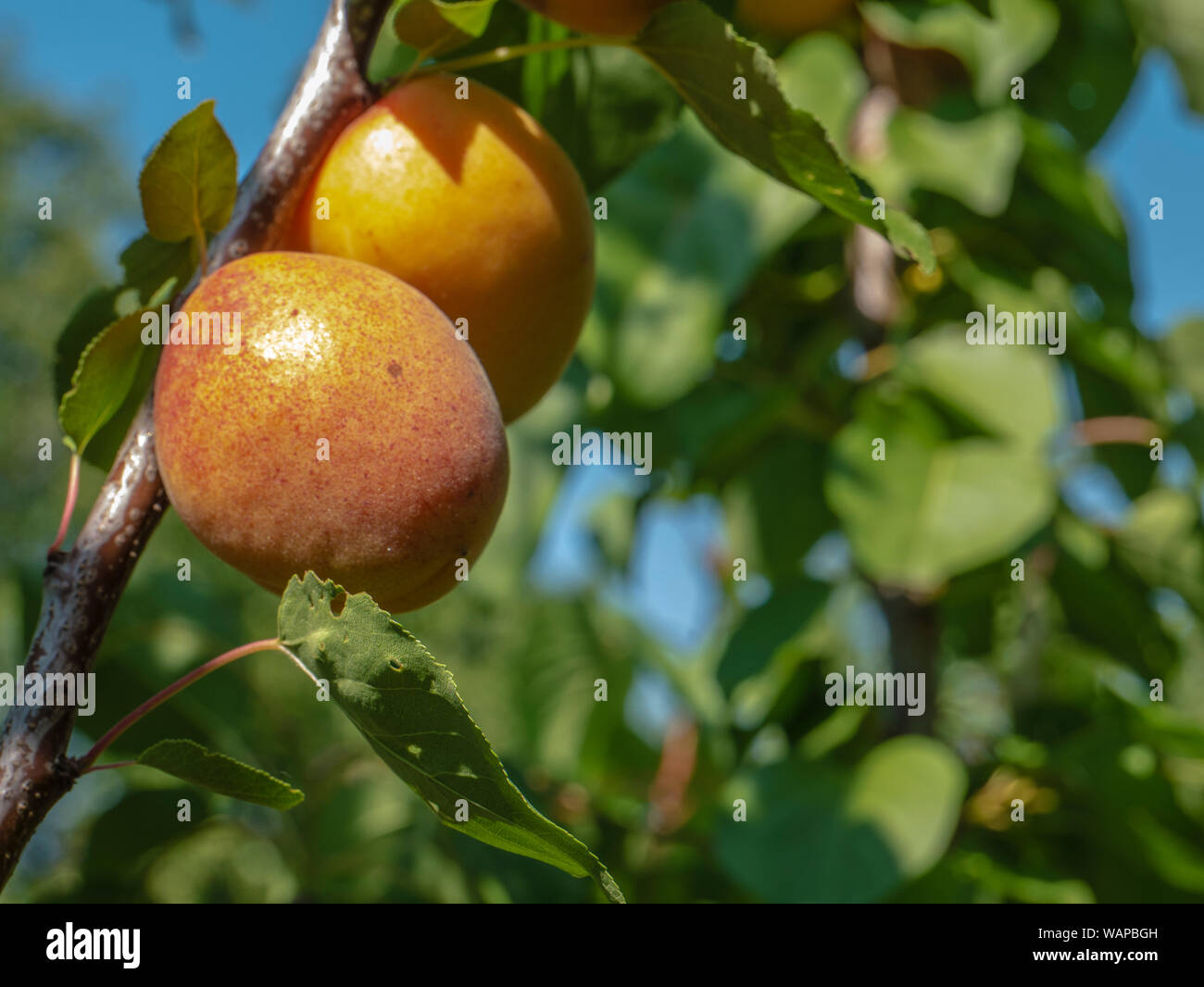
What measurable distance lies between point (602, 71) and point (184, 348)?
0.23m

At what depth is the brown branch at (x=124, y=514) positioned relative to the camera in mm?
285

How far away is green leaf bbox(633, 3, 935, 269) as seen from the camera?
334mm

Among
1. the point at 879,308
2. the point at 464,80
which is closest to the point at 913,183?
the point at 879,308

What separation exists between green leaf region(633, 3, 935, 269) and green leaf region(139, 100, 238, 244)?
0.48ft

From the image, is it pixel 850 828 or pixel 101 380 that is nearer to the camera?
pixel 101 380

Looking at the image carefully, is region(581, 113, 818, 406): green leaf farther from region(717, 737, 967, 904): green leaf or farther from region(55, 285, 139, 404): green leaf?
region(55, 285, 139, 404): green leaf

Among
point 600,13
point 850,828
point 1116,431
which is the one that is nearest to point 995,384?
point 1116,431

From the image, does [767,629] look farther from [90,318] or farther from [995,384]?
[90,318]

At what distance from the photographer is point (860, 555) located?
82cm

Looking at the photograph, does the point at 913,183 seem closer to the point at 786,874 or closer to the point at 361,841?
the point at 786,874

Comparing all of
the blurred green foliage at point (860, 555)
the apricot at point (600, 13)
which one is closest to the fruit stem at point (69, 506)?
the apricot at point (600, 13)

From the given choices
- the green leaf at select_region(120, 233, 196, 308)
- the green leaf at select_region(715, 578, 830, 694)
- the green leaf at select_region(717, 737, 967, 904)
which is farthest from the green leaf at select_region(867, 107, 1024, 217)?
the green leaf at select_region(120, 233, 196, 308)

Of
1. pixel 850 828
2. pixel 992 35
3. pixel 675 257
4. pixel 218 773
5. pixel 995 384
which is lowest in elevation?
pixel 850 828

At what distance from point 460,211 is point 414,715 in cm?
18
